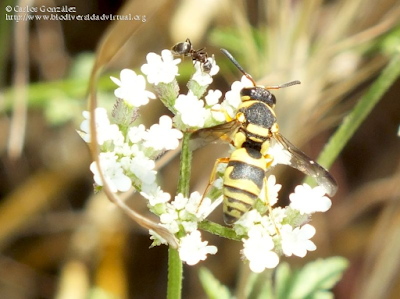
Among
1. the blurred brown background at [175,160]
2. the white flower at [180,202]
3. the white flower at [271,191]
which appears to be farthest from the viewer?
the blurred brown background at [175,160]

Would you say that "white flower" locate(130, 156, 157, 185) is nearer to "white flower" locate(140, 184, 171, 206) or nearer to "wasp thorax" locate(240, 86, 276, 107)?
"white flower" locate(140, 184, 171, 206)

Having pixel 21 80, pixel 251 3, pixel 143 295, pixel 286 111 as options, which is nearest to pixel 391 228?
pixel 286 111

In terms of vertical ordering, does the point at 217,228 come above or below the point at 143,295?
below

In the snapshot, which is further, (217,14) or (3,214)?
(217,14)

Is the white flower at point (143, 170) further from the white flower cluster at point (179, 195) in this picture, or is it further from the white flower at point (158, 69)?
the white flower at point (158, 69)

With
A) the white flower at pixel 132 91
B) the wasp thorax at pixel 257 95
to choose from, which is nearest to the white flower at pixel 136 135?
the white flower at pixel 132 91

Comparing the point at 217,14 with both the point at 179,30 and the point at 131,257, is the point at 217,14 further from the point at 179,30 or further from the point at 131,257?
the point at 131,257
